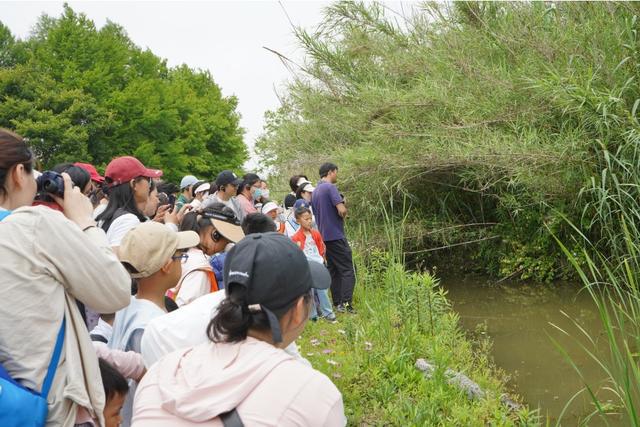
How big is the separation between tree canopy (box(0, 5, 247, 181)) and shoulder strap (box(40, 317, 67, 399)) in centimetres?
2819

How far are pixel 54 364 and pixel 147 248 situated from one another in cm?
92

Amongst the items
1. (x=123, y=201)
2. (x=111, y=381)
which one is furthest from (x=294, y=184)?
(x=111, y=381)

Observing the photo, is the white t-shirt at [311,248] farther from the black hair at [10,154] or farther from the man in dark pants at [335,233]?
the black hair at [10,154]

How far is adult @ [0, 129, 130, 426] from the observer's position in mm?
1878

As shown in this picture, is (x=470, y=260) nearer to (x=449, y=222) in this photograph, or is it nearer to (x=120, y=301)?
(x=449, y=222)

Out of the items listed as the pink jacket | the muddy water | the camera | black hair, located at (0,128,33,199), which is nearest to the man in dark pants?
the muddy water

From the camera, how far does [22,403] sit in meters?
1.81

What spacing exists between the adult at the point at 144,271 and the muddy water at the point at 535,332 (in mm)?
2380

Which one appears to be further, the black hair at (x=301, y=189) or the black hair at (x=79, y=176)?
the black hair at (x=301, y=189)

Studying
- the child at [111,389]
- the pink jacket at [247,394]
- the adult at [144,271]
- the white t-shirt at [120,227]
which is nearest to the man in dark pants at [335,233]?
the white t-shirt at [120,227]

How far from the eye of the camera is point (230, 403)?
1.42 m

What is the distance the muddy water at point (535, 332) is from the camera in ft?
17.9

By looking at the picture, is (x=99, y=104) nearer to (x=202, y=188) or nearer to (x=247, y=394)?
(x=202, y=188)

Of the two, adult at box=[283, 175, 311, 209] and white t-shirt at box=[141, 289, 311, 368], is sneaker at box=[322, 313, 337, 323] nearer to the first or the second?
adult at box=[283, 175, 311, 209]
